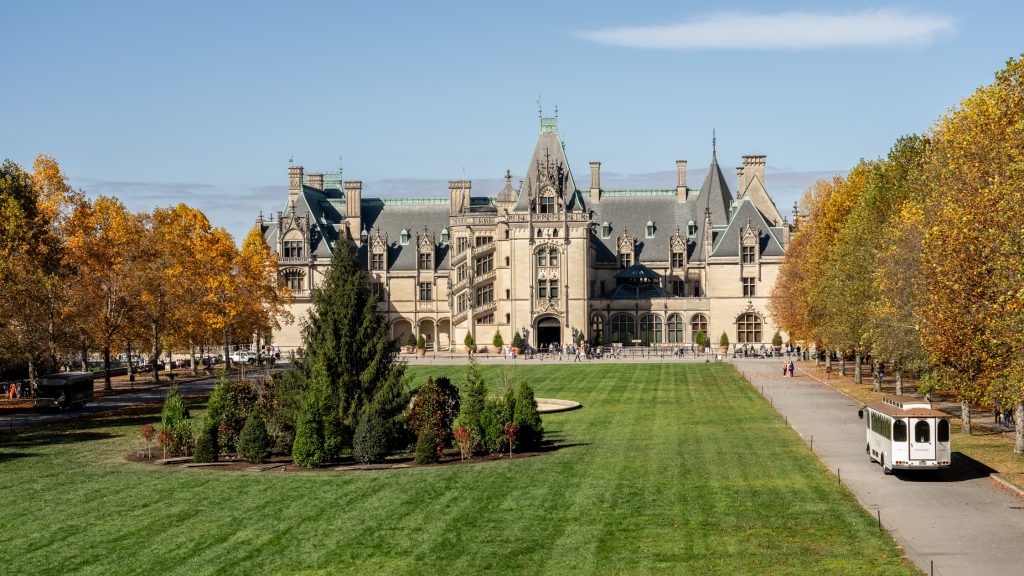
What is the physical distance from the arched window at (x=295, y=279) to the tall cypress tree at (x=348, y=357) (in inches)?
3193

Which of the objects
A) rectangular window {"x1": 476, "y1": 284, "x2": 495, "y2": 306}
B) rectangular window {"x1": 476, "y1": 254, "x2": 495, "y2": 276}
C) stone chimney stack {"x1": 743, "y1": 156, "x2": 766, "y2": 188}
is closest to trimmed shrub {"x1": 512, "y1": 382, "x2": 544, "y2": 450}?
rectangular window {"x1": 476, "y1": 284, "x2": 495, "y2": 306}

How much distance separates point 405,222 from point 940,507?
102m

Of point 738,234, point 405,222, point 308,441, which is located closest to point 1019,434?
point 308,441

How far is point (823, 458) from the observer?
125 feet

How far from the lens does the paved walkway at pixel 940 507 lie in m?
24.2

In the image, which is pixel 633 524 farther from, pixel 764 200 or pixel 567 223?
pixel 764 200

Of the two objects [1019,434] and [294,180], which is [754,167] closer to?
[294,180]

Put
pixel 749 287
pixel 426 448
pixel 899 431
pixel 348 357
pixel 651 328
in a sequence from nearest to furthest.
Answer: pixel 899 431, pixel 426 448, pixel 348 357, pixel 749 287, pixel 651 328

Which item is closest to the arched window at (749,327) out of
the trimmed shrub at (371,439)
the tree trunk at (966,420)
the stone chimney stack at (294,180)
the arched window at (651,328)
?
the arched window at (651,328)

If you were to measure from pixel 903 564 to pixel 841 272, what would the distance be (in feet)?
129

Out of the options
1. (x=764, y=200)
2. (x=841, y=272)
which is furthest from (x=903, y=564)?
(x=764, y=200)

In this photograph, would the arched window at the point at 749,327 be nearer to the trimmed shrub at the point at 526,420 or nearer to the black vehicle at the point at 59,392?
the black vehicle at the point at 59,392

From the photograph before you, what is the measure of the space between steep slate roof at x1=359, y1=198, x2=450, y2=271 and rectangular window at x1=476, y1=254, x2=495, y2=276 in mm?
10580

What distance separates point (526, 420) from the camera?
4034 centimetres
